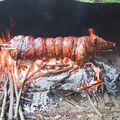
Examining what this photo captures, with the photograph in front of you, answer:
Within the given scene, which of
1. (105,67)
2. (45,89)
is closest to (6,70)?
(45,89)

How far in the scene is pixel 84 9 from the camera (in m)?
4.53

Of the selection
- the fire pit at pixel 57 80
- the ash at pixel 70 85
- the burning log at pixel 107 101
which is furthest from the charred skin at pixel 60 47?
the burning log at pixel 107 101

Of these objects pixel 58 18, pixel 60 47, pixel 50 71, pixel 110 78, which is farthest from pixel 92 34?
pixel 58 18

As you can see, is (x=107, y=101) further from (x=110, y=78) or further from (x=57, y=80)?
(x=57, y=80)

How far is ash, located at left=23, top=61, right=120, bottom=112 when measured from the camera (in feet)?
12.6

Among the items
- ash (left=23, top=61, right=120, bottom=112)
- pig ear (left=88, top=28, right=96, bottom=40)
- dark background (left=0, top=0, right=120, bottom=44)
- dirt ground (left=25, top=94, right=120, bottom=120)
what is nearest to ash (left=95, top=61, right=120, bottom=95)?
ash (left=23, top=61, right=120, bottom=112)

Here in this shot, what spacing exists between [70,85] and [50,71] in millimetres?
353

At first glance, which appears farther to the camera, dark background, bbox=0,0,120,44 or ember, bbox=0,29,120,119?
dark background, bbox=0,0,120,44

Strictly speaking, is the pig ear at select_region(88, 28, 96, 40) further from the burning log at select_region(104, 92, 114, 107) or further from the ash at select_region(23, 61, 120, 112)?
the burning log at select_region(104, 92, 114, 107)

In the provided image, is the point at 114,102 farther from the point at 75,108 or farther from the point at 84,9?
the point at 84,9

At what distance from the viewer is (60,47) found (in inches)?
151

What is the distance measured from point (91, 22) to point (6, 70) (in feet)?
4.46

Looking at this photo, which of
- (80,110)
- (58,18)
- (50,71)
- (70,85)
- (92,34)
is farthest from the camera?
(58,18)

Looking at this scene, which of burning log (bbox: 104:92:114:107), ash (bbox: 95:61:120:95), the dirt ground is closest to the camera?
the dirt ground
